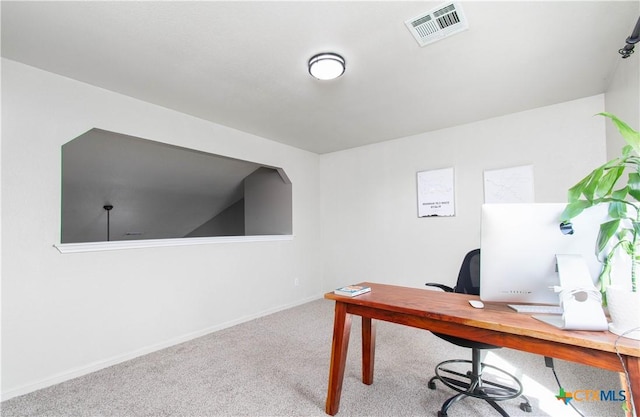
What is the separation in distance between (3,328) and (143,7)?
2.31 metres

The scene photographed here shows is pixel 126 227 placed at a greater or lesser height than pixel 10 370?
greater

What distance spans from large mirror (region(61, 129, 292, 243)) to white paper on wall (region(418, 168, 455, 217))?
191cm

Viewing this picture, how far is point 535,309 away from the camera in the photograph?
53.5 inches

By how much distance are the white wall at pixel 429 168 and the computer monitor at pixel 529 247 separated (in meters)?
2.30

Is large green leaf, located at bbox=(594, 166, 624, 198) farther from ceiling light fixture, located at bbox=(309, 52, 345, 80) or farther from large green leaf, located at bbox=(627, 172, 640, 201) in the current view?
ceiling light fixture, located at bbox=(309, 52, 345, 80)

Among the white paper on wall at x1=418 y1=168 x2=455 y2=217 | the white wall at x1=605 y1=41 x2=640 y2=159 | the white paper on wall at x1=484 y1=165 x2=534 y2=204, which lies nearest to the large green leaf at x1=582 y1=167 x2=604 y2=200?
the white wall at x1=605 y1=41 x2=640 y2=159

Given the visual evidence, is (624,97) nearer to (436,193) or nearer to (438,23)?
(438,23)

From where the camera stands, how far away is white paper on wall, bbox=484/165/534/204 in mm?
3148

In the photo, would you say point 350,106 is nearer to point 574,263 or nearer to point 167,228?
point 574,263

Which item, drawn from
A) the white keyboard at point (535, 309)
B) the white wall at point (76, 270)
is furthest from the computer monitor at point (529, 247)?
the white wall at point (76, 270)

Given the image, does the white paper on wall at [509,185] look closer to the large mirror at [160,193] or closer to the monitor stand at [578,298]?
the monitor stand at [578,298]

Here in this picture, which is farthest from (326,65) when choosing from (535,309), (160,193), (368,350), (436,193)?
(160,193)

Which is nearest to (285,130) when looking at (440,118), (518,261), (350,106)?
(350,106)

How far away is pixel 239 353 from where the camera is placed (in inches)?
103
